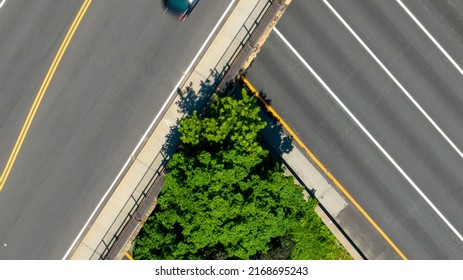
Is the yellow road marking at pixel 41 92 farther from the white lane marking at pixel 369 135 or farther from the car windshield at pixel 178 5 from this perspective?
the white lane marking at pixel 369 135

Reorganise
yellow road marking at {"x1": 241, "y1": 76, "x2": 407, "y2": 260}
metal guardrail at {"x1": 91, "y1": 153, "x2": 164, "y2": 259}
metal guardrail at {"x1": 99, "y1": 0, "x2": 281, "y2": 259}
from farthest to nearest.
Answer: yellow road marking at {"x1": 241, "y1": 76, "x2": 407, "y2": 260}
metal guardrail at {"x1": 91, "y1": 153, "x2": 164, "y2": 259}
metal guardrail at {"x1": 99, "y1": 0, "x2": 281, "y2": 259}

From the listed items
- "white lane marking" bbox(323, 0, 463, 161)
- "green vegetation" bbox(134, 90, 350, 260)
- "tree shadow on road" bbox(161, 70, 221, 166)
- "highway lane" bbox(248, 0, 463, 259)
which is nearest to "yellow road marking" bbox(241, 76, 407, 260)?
"highway lane" bbox(248, 0, 463, 259)

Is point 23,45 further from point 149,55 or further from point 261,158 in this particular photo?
point 261,158

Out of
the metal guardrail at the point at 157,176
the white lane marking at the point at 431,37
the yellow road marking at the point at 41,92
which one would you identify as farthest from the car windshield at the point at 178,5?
the white lane marking at the point at 431,37

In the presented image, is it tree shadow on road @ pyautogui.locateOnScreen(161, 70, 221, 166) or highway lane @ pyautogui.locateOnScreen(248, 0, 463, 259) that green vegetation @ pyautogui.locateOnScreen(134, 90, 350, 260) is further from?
highway lane @ pyautogui.locateOnScreen(248, 0, 463, 259)

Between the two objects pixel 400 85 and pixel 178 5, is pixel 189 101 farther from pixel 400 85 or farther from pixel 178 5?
pixel 400 85

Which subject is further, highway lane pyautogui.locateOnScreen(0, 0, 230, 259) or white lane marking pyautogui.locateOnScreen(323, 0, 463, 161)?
white lane marking pyautogui.locateOnScreen(323, 0, 463, 161)

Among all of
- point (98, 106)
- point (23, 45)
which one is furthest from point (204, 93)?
point (23, 45)
